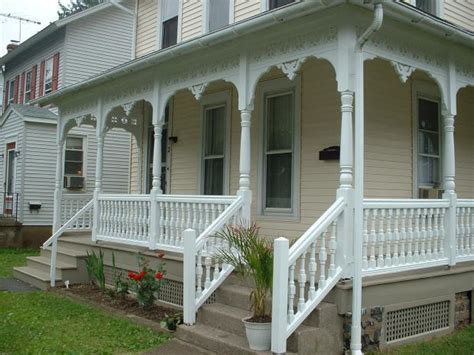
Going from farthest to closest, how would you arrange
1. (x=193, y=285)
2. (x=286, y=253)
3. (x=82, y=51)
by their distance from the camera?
(x=82, y=51)
(x=193, y=285)
(x=286, y=253)

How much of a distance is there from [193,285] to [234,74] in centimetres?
294

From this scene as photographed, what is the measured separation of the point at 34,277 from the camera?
9.91 m

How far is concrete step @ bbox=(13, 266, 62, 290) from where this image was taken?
955cm

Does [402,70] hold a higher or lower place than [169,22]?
lower

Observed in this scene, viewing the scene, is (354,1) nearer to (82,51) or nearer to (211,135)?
(211,135)

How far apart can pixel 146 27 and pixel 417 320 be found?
912cm

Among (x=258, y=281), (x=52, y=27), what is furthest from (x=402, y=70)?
(x=52, y=27)

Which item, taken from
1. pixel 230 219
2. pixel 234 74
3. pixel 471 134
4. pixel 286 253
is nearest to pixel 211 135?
pixel 234 74

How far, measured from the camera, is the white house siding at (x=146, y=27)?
12000 mm

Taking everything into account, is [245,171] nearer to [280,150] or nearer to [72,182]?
[280,150]

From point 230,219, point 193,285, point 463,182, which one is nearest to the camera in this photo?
point 193,285

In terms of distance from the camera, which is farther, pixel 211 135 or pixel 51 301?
pixel 211 135

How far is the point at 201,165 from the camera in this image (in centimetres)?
986

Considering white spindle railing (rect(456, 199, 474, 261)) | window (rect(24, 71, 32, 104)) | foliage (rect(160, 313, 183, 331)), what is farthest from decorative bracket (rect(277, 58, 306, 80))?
window (rect(24, 71, 32, 104))
